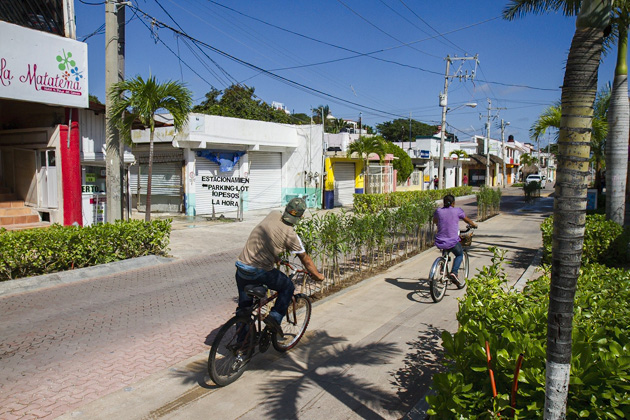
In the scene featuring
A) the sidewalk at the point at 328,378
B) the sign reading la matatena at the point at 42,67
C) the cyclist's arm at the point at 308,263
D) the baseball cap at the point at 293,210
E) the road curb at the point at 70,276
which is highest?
the sign reading la matatena at the point at 42,67

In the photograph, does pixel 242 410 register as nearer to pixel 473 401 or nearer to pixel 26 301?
pixel 473 401

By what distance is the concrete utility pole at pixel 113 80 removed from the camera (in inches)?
423

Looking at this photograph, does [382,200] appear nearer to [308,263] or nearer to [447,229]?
[447,229]

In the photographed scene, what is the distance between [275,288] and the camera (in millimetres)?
5043

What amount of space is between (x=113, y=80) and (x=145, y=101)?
2.62 ft

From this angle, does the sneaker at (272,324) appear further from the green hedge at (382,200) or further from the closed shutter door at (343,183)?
the closed shutter door at (343,183)

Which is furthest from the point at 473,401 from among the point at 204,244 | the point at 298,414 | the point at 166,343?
the point at 204,244

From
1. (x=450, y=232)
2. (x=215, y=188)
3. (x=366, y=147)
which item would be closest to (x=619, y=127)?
(x=450, y=232)

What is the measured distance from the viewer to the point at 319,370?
496cm

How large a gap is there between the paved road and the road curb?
0.45ft

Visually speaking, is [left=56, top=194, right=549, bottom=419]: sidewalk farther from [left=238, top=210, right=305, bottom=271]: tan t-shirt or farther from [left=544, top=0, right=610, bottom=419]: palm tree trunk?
[left=544, top=0, right=610, bottom=419]: palm tree trunk

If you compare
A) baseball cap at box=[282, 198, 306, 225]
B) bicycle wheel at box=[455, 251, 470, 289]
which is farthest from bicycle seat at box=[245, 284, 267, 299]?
bicycle wheel at box=[455, 251, 470, 289]

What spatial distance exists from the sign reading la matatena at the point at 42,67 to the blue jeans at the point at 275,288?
856cm

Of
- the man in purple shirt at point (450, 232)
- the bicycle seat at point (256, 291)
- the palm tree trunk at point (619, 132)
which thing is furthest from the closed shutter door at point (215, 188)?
the bicycle seat at point (256, 291)
